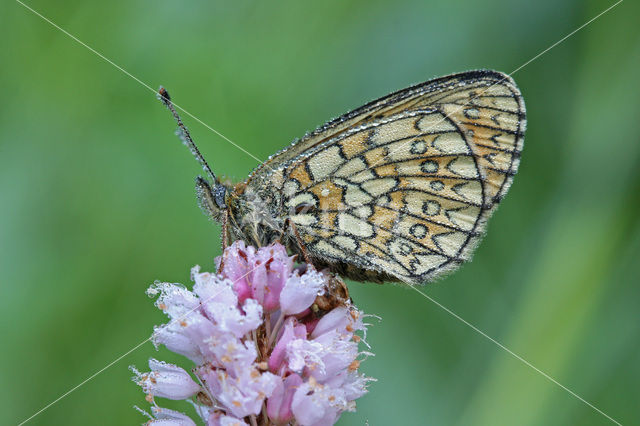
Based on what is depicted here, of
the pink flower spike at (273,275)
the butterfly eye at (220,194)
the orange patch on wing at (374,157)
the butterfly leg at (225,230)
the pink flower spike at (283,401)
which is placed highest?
the butterfly eye at (220,194)

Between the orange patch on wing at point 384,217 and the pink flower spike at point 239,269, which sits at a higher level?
the orange patch on wing at point 384,217

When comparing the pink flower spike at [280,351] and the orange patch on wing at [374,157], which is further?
the orange patch on wing at [374,157]

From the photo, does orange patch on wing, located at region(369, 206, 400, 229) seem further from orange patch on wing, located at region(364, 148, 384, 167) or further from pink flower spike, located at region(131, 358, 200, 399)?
pink flower spike, located at region(131, 358, 200, 399)

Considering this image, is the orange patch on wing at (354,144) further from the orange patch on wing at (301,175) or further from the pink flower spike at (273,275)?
the pink flower spike at (273,275)

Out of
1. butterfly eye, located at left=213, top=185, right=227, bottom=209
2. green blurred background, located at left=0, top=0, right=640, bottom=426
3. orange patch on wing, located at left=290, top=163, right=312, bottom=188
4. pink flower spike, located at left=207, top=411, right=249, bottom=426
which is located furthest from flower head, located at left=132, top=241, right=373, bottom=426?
green blurred background, located at left=0, top=0, right=640, bottom=426

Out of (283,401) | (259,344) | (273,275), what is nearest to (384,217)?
(273,275)

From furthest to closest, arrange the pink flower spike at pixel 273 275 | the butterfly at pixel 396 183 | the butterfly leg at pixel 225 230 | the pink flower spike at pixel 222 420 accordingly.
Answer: the butterfly at pixel 396 183, the butterfly leg at pixel 225 230, the pink flower spike at pixel 273 275, the pink flower spike at pixel 222 420

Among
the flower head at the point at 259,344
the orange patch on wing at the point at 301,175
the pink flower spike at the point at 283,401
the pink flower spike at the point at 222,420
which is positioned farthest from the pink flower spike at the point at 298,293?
the orange patch on wing at the point at 301,175
